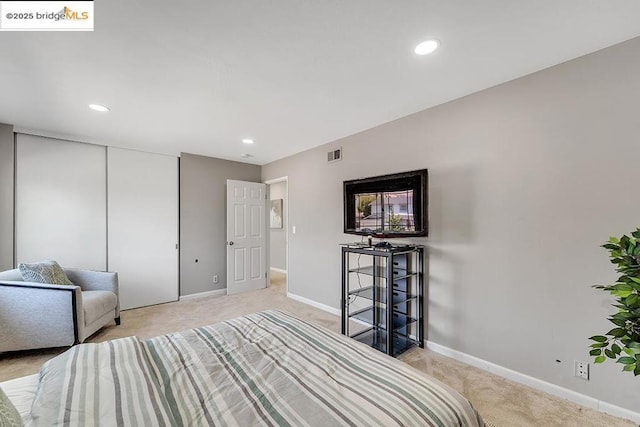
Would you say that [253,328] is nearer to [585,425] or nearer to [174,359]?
[174,359]

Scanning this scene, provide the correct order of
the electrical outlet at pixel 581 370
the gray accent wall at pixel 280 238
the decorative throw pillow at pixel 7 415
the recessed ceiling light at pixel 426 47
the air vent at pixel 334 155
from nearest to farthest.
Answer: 1. the decorative throw pillow at pixel 7 415
2. the recessed ceiling light at pixel 426 47
3. the electrical outlet at pixel 581 370
4. the air vent at pixel 334 155
5. the gray accent wall at pixel 280 238

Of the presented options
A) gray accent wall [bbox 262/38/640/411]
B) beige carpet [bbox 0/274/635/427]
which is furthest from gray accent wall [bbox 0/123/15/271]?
gray accent wall [bbox 262/38/640/411]

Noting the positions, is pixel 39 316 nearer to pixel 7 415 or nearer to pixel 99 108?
pixel 99 108

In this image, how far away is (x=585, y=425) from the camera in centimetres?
162

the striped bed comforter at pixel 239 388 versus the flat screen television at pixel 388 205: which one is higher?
the flat screen television at pixel 388 205

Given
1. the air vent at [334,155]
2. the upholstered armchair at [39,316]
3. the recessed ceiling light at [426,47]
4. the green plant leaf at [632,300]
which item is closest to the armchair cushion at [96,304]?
the upholstered armchair at [39,316]

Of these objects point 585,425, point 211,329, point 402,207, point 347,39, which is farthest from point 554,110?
point 211,329

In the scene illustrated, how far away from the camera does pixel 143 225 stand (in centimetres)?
393

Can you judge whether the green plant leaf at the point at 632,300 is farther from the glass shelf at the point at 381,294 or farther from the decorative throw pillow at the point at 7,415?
the decorative throw pillow at the point at 7,415

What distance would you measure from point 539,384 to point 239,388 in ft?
7.46

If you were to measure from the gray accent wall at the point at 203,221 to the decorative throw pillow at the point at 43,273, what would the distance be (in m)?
1.53

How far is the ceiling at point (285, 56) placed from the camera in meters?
1.43

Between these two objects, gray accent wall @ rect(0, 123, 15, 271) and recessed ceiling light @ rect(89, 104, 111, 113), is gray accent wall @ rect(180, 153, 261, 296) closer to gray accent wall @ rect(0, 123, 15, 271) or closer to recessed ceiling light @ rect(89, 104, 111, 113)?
recessed ceiling light @ rect(89, 104, 111, 113)

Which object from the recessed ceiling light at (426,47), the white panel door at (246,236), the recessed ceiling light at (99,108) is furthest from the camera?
the white panel door at (246,236)
